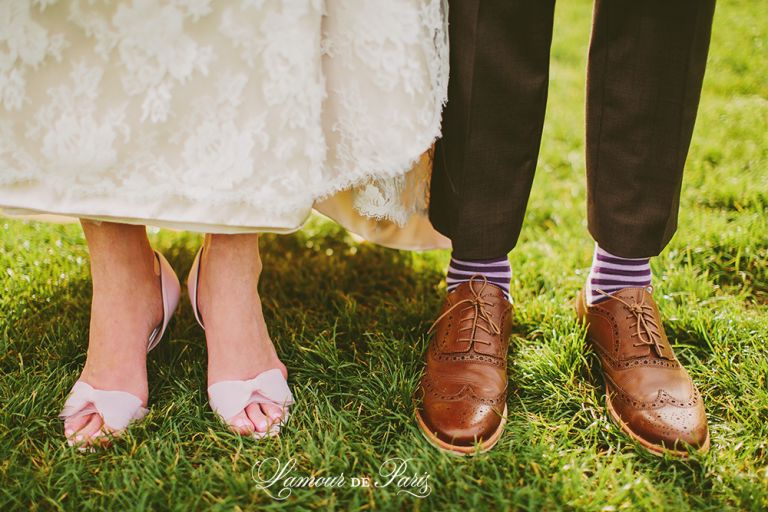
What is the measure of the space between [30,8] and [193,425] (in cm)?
75

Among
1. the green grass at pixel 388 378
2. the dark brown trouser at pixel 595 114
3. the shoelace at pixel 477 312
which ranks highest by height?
the dark brown trouser at pixel 595 114

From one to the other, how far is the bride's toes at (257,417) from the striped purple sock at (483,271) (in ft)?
1.57

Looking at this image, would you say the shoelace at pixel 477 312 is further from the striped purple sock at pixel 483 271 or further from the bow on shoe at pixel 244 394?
the bow on shoe at pixel 244 394

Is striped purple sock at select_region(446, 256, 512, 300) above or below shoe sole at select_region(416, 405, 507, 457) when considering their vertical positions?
above

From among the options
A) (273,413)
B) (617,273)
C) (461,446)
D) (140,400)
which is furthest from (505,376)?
(140,400)

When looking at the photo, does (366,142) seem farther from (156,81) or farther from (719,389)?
(719,389)

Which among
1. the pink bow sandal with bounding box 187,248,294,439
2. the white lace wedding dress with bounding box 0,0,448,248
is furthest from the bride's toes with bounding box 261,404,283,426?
the white lace wedding dress with bounding box 0,0,448,248

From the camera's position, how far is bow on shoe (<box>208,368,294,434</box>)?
1112mm

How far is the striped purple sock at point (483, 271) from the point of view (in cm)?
130

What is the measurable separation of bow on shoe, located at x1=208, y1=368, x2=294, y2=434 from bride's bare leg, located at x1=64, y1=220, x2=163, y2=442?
0.14 m

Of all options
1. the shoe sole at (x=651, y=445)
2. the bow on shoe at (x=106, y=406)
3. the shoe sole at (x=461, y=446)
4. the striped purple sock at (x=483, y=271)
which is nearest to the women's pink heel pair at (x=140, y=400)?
the bow on shoe at (x=106, y=406)

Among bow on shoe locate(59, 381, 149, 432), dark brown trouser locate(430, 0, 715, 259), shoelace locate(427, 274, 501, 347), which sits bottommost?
bow on shoe locate(59, 381, 149, 432)

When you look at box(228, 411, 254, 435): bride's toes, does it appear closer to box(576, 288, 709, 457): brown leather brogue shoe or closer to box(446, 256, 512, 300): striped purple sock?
box(446, 256, 512, 300): striped purple sock

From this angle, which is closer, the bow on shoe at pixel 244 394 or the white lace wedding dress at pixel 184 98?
the white lace wedding dress at pixel 184 98
